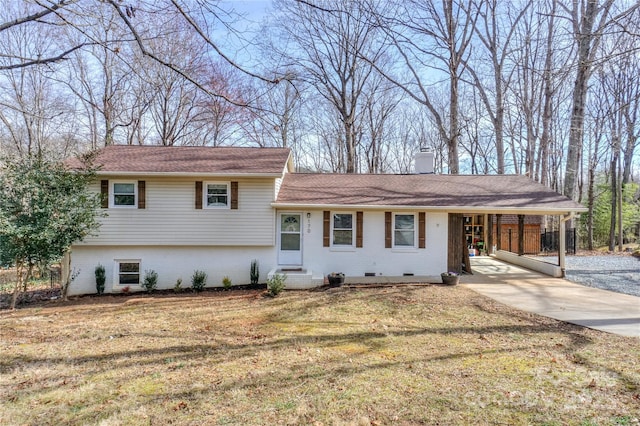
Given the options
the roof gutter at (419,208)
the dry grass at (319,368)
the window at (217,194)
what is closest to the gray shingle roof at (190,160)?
the window at (217,194)

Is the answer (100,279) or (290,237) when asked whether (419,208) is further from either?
(100,279)

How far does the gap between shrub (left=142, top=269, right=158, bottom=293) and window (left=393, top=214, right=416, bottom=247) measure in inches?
314

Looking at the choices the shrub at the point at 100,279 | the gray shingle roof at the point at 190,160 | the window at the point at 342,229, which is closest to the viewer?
the gray shingle roof at the point at 190,160

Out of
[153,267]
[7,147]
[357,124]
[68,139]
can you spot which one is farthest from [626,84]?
[7,147]

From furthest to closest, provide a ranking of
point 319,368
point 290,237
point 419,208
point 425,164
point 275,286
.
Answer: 1. point 425,164
2. point 290,237
3. point 419,208
4. point 275,286
5. point 319,368

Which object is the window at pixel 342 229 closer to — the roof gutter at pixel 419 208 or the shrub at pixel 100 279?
the roof gutter at pixel 419 208

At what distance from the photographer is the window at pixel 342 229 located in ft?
37.6

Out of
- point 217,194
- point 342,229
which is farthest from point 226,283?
point 342,229

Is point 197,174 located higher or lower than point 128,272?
higher

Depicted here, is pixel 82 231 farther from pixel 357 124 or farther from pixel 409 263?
pixel 357 124

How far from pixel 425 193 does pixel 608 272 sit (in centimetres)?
697

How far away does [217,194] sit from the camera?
11305 millimetres

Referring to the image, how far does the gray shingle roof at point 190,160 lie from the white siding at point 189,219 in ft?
1.36

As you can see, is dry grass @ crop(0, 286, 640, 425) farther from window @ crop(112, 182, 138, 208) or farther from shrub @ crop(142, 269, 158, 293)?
window @ crop(112, 182, 138, 208)
